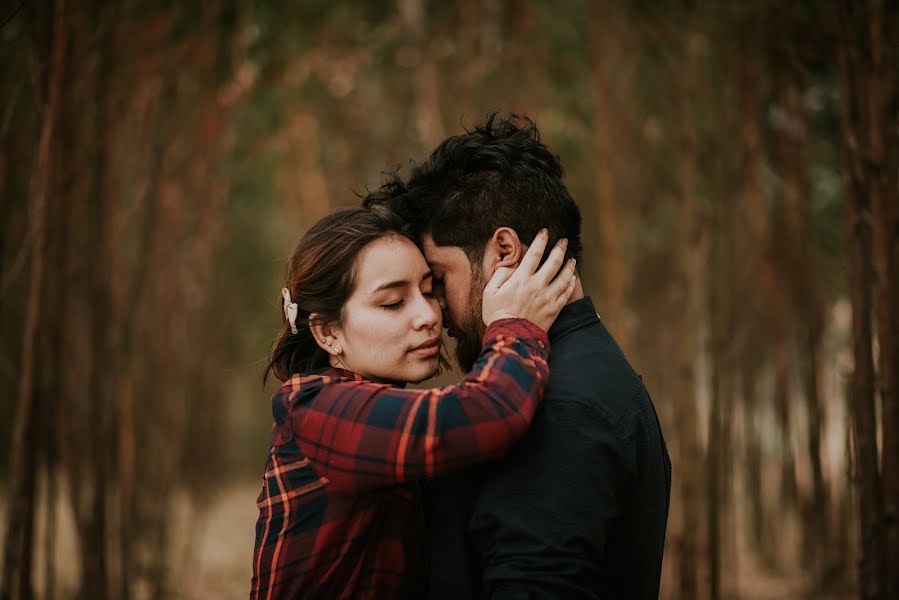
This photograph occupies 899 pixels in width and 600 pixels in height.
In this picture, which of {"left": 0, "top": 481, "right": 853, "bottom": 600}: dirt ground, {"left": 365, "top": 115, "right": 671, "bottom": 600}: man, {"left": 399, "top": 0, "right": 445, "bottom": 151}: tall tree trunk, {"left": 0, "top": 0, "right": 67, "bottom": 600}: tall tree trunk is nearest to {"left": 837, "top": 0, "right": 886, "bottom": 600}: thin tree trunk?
{"left": 365, "top": 115, "right": 671, "bottom": 600}: man

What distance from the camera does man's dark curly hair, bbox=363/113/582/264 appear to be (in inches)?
67.7

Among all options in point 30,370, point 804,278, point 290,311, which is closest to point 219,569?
point 30,370

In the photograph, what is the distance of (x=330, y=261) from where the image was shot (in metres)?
1.80

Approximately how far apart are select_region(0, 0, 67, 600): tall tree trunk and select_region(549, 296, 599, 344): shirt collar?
1.53 metres

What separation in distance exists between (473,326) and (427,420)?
34 centimetres

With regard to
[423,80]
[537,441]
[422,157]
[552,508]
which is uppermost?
[423,80]

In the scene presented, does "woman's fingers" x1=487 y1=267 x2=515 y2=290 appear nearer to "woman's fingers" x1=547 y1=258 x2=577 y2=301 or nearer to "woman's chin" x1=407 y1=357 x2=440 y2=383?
"woman's fingers" x1=547 y1=258 x2=577 y2=301

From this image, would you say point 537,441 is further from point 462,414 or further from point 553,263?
point 553,263

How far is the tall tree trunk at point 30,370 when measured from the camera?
235 centimetres

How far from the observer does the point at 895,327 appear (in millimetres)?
2104

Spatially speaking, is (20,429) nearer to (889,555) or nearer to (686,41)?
(889,555)

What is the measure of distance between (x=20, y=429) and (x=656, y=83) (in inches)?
184

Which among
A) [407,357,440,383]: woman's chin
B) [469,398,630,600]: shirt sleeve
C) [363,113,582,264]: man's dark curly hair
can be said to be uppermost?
[363,113,582,264]: man's dark curly hair

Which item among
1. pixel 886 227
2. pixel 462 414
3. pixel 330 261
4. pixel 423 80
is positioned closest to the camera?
pixel 462 414
